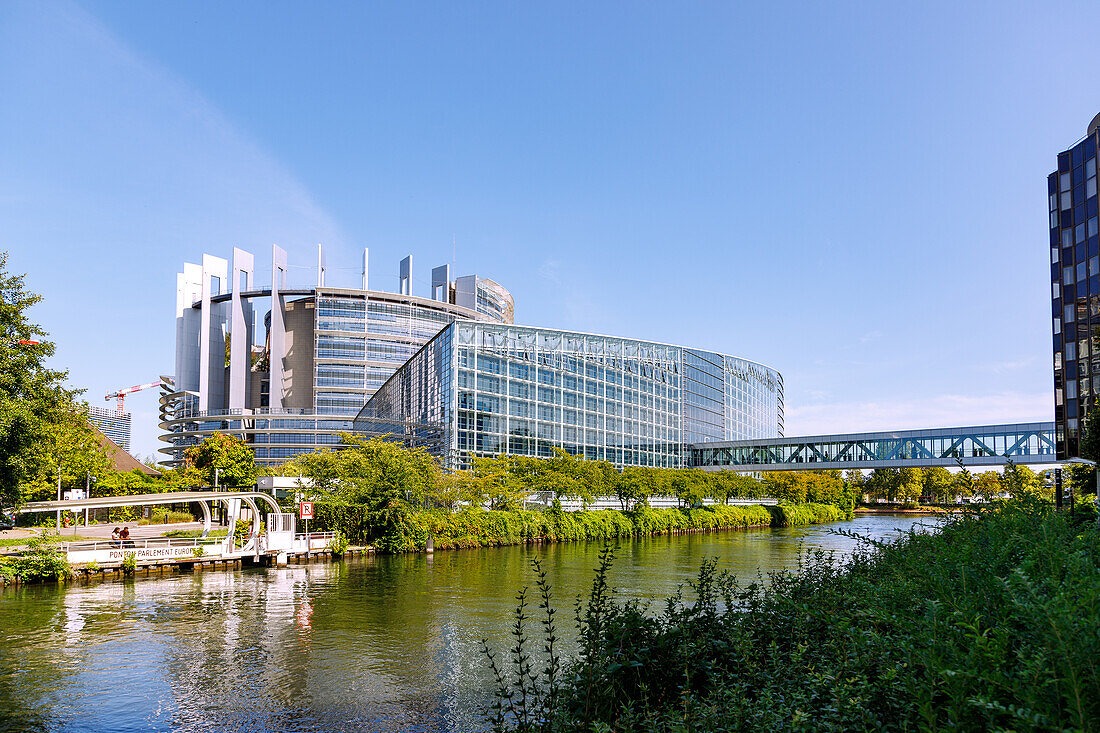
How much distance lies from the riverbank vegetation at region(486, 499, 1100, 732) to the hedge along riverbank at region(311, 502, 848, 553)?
41.8m

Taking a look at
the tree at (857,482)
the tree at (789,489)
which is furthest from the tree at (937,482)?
the tree at (789,489)

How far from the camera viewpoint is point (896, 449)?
302ft

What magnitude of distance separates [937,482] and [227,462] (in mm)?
113096

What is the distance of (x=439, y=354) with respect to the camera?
284ft

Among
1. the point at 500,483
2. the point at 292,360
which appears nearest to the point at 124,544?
the point at 500,483

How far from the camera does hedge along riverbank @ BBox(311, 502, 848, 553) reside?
52.0 meters

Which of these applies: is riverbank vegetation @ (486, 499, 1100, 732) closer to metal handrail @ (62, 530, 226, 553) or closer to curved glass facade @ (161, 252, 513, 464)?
metal handrail @ (62, 530, 226, 553)

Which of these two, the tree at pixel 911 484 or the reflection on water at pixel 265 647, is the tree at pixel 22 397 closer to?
the reflection on water at pixel 265 647

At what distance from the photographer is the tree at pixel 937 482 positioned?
127 metres

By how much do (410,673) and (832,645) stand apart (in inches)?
564

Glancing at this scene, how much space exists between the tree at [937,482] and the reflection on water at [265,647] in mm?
101591

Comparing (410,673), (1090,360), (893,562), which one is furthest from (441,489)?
(893,562)

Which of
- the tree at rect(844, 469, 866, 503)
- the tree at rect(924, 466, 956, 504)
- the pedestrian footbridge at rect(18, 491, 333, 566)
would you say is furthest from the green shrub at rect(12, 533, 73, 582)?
the tree at rect(844, 469, 866, 503)

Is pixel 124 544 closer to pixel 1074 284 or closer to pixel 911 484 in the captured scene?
pixel 1074 284
